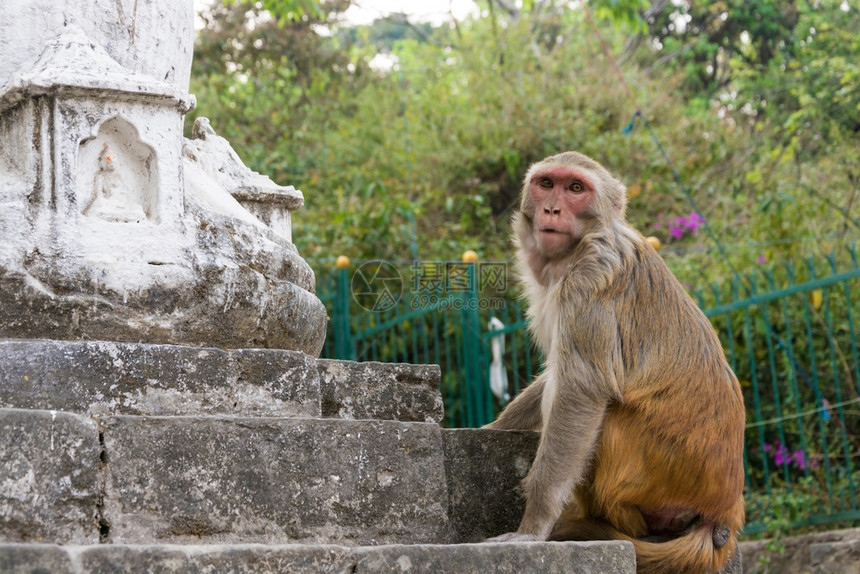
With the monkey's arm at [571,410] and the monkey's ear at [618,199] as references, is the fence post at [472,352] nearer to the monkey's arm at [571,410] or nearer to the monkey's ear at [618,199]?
the monkey's ear at [618,199]

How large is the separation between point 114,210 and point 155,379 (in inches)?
21.8

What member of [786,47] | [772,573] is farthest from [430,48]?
[772,573]

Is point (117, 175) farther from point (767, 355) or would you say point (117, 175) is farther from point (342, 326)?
point (767, 355)

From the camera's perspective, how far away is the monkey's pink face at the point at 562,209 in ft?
10.3

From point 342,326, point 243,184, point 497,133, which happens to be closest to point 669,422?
point 243,184

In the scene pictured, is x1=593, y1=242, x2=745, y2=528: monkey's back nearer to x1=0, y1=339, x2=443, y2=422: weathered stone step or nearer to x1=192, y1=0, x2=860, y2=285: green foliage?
x1=0, y1=339, x2=443, y2=422: weathered stone step

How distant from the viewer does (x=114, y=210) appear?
2.63 meters

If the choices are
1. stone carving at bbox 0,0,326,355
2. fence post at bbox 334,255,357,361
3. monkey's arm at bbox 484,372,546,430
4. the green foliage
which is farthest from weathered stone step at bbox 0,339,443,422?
the green foliage

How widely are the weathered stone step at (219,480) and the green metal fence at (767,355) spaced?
3.22m

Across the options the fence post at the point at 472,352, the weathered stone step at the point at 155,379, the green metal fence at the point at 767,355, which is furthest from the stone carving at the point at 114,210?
the fence post at the point at 472,352

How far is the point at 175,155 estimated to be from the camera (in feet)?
8.99

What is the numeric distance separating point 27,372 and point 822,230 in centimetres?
672

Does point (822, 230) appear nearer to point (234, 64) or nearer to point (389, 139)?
point (389, 139)

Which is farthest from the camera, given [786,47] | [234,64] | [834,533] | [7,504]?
[786,47]
